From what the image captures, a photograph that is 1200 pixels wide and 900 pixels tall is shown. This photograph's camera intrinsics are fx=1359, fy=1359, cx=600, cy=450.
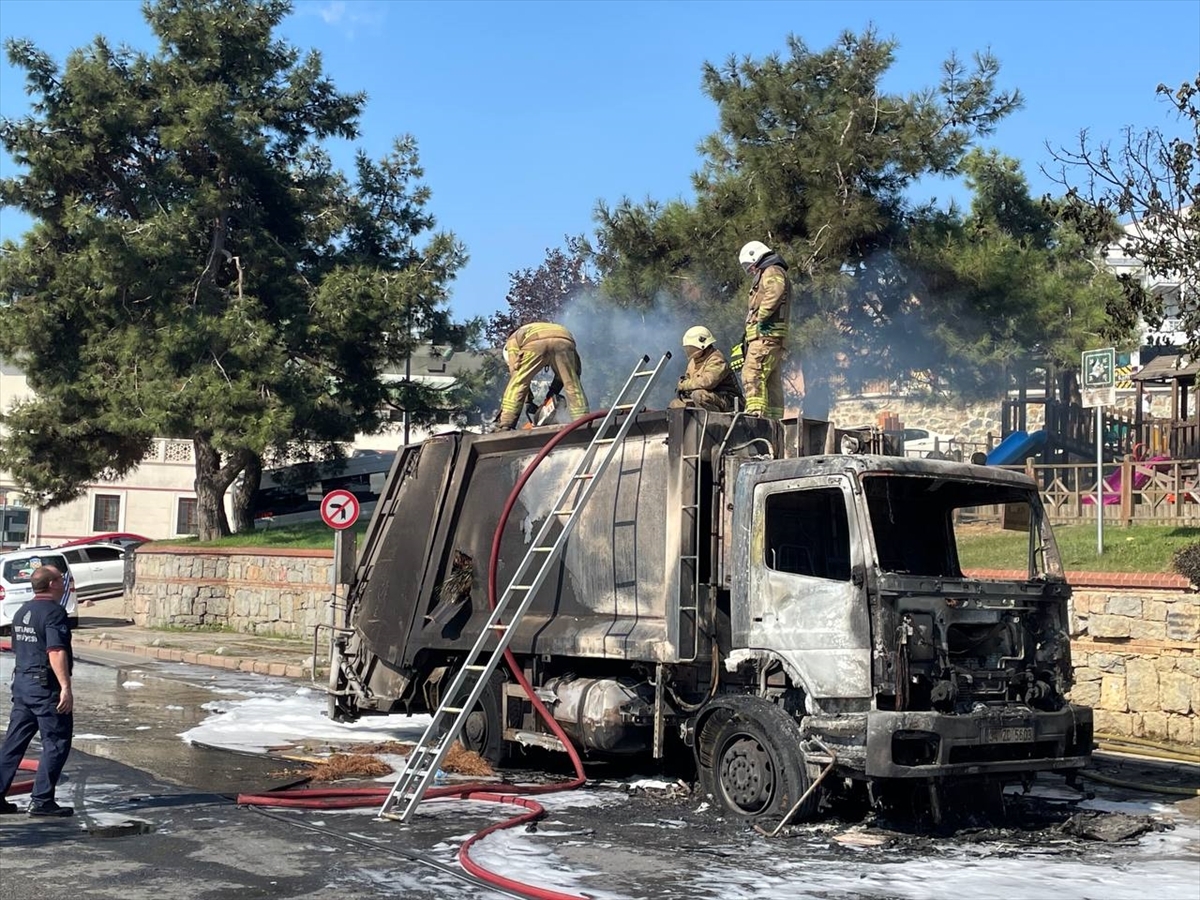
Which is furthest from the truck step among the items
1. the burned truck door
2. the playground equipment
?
the playground equipment

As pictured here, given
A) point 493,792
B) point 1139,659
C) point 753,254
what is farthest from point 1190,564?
point 493,792

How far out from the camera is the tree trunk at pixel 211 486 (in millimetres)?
32156

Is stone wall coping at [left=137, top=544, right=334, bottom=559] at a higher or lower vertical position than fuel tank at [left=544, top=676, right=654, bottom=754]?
higher

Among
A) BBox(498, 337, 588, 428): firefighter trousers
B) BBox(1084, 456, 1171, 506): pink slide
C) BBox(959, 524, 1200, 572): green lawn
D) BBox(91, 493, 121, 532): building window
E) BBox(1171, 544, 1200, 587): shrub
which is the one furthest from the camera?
BBox(91, 493, 121, 532): building window

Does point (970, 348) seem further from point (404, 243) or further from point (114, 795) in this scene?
point (114, 795)

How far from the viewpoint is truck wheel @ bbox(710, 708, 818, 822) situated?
27.7 feet

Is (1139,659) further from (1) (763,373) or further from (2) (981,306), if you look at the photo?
(2) (981,306)

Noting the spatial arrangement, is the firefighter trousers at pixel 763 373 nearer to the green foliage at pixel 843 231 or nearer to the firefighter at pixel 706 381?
the firefighter at pixel 706 381

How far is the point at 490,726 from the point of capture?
11.1 m

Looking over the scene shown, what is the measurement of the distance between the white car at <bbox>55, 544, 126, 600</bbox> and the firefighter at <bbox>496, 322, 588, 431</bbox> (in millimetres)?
23636

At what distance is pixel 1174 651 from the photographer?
12.5 meters

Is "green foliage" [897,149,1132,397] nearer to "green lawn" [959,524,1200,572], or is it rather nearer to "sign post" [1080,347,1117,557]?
"green lawn" [959,524,1200,572]

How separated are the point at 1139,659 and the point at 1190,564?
1.20m

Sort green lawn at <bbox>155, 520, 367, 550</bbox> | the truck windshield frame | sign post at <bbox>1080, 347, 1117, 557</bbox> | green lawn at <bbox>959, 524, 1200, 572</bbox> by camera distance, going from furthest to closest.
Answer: green lawn at <bbox>155, 520, 367, 550</bbox> → sign post at <bbox>1080, 347, 1117, 557</bbox> → green lawn at <bbox>959, 524, 1200, 572</bbox> → the truck windshield frame
